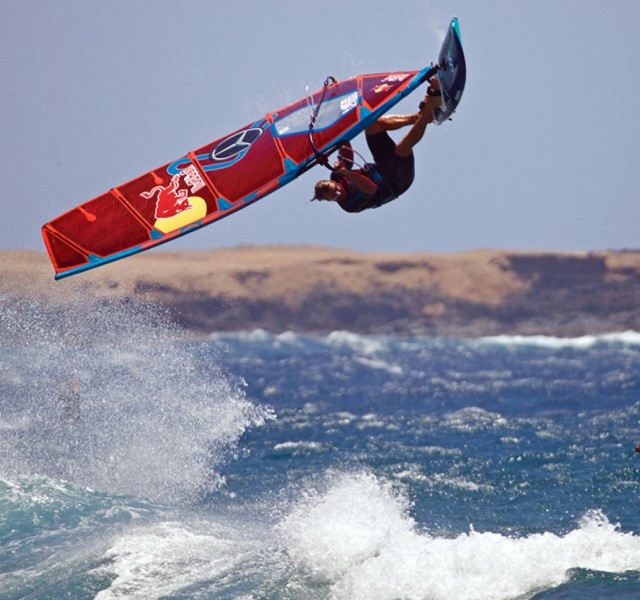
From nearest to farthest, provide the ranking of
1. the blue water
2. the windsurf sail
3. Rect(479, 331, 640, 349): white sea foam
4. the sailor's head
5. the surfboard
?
the surfboard
the sailor's head
the blue water
the windsurf sail
Rect(479, 331, 640, 349): white sea foam

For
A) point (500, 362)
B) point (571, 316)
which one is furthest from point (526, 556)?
point (571, 316)

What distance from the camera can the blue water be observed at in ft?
31.2

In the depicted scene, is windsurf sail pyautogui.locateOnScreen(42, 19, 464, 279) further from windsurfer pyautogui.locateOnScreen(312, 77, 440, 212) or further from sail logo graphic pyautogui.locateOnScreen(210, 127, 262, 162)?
windsurfer pyautogui.locateOnScreen(312, 77, 440, 212)

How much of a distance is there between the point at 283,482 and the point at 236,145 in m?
5.46

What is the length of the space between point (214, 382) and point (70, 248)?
742cm

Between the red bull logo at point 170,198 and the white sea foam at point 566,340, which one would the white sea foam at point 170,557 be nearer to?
the red bull logo at point 170,198

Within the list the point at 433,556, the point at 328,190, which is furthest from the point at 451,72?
the point at 433,556

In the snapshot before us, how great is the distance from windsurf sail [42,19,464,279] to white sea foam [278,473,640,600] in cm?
330

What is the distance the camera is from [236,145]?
10773mm

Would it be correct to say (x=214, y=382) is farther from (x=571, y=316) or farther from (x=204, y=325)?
(x=571, y=316)

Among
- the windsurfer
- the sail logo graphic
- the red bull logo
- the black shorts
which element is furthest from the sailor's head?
the red bull logo

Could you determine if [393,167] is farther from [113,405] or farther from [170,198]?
[113,405]

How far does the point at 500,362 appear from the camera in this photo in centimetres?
3806

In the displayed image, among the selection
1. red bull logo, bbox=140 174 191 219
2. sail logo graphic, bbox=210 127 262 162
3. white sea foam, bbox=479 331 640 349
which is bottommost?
white sea foam, bbox=479 331 640 349
